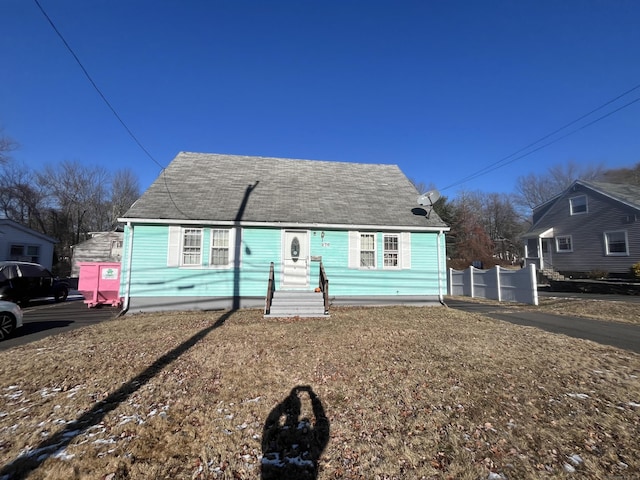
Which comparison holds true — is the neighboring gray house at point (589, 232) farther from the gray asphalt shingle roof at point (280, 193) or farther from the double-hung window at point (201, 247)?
the double-hung window at point (201, 247)

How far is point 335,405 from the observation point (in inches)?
157

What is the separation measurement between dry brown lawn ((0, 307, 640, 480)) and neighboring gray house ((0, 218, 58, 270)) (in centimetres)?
1975

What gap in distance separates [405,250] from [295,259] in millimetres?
4436

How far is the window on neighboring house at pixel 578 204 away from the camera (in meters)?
21.9

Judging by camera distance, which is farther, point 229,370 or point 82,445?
point 229,370

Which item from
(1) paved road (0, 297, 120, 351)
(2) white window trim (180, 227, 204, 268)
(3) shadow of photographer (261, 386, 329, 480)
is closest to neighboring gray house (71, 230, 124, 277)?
(1) paved road (0, 297, 120, 351)

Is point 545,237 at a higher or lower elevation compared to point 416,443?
higher

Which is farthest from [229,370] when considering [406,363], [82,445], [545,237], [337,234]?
[545,237]

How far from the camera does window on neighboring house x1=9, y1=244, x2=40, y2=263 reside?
20.8m

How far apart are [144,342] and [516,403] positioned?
7.12 meters

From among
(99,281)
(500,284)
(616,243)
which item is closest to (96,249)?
(99,281)

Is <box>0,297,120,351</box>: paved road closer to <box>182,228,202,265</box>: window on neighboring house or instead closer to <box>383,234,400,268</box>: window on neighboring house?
<box>182,228,202,265</box>: window on neighboring house

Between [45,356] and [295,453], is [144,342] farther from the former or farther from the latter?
[295,453]

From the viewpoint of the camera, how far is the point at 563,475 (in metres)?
2.75
